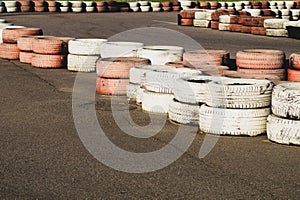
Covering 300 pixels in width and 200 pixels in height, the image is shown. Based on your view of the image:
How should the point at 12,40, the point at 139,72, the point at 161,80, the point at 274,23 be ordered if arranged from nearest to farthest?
the point at 161,80 → the point at 139,72 → the point at 12,40 → the point at 274,23

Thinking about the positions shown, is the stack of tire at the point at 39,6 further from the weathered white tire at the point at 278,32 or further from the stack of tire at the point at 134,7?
the weathered white tire at the point at 278,32

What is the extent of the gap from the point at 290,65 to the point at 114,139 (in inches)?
144

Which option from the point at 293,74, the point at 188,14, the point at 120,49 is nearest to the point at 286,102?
the point at 293,74

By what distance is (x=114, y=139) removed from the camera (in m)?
6.55

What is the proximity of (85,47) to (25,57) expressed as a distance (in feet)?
5.88

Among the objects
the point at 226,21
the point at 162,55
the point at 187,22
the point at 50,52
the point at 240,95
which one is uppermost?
the point at 240,95

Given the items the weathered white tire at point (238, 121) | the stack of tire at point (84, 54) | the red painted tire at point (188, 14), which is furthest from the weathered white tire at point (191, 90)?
the red painted tire at point (188, 14)

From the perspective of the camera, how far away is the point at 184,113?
7.11 m

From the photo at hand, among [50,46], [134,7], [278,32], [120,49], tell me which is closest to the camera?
[120,49]

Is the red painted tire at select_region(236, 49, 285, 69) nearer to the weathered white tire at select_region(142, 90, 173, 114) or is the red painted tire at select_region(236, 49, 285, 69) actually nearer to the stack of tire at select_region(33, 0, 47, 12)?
the weathered white tire at select_region(142, 90, 173, 114)

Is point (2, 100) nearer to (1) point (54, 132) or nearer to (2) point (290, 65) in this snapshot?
(1) point (54, 132)

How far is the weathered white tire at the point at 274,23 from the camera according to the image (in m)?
19.0

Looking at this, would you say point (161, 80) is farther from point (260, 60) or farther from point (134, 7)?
point (134, 7)

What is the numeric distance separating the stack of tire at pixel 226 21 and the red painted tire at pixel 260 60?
12.0 metres
